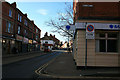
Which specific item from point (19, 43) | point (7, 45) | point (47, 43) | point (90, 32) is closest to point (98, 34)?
point (90, 32)

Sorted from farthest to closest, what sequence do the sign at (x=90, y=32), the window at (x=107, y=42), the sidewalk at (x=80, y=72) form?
the window at (x=107, y=42) < the sign at (x=90, y=32) < the sidewalk at (x=80, y=72)

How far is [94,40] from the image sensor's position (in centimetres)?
976

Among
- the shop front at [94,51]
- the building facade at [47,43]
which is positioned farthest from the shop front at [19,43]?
the shop front at [94,51]

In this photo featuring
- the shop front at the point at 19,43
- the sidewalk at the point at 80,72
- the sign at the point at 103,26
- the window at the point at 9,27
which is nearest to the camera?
the sidewalk at the point at 80,72

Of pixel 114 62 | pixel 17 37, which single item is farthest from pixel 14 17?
pixel 114 62

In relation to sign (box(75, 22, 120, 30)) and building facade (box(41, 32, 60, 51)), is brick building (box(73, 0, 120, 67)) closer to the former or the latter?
sign (box(75, 22, 120, 30))

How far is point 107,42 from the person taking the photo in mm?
10117

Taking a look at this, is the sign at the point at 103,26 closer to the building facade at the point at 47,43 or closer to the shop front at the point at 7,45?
the shop front at the point at 7,45

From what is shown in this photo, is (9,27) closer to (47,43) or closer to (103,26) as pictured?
(103,26)

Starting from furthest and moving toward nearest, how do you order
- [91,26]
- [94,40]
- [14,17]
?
[14,17], [94,40], [91,26]

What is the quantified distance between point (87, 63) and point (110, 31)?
3123 mm

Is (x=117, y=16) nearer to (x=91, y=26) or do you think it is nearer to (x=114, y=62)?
(x=91, y=26)

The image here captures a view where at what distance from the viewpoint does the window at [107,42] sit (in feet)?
32.9

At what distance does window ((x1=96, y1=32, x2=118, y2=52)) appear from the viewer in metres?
10.0
